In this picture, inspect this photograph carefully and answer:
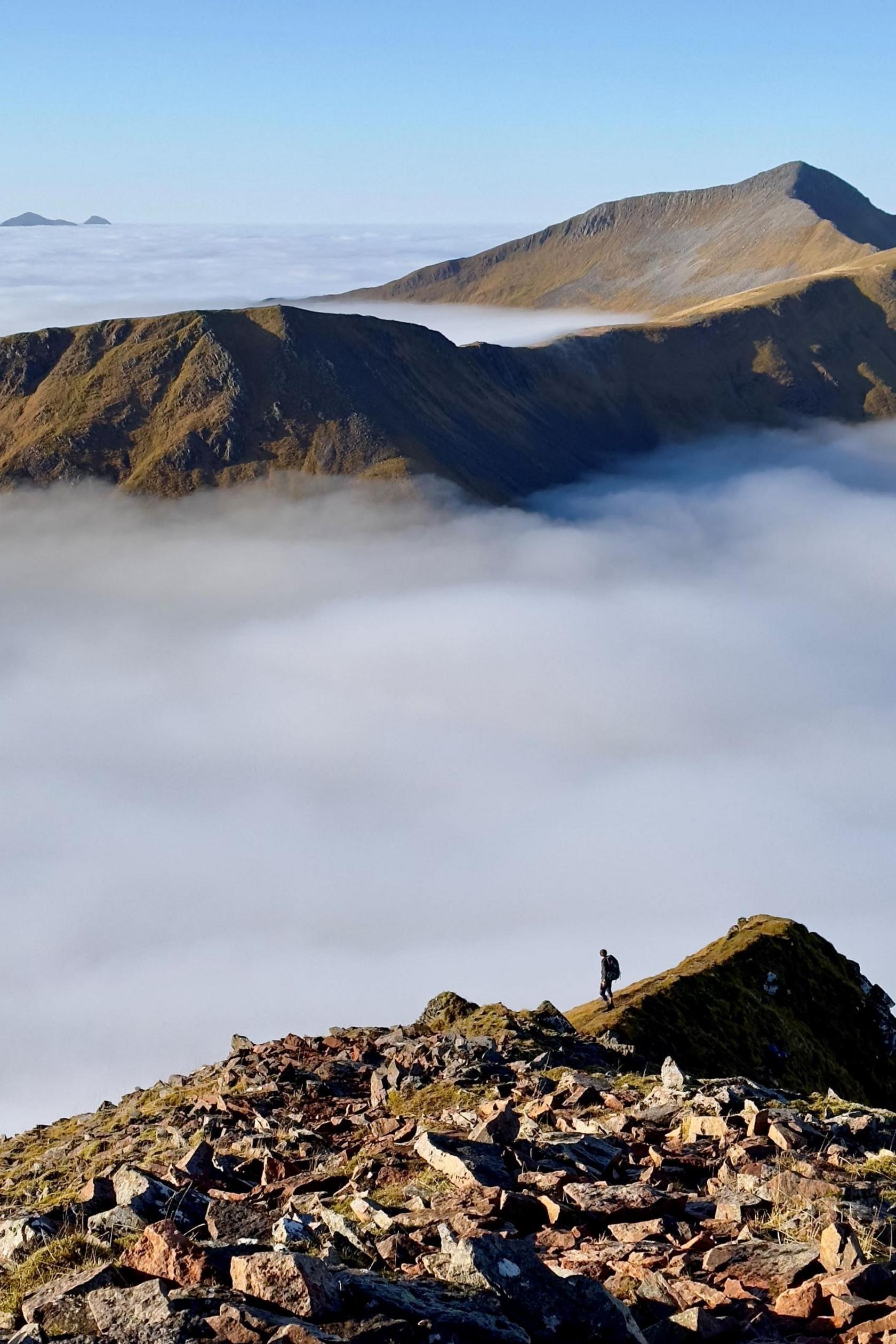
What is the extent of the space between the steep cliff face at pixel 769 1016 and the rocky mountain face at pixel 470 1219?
1526 centimetres

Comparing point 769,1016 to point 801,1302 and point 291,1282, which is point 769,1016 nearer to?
point 801,1302

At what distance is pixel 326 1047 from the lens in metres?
29.9

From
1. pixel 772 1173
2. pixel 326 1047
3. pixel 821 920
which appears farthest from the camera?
pixel 821 920

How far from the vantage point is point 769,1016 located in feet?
155

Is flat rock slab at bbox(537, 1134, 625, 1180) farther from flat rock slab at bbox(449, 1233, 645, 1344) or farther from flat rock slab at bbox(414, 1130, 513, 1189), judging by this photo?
flat rock slab at bbox(449, 1233, 645, 1344)

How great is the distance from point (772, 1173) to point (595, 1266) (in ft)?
13.4

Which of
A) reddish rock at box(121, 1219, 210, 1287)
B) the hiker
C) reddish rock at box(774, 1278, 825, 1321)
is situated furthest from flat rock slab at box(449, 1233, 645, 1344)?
the hiker

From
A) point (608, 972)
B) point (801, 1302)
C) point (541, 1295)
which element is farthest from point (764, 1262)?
point (608, 972)

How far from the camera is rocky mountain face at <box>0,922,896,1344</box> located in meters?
10.7

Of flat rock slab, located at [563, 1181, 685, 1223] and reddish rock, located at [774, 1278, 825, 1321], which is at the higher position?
reddish rock, located at [774, 1278, 825, 1321]

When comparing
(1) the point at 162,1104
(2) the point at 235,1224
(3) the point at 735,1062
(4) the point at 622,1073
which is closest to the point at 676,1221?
(2) the point at 235,1224

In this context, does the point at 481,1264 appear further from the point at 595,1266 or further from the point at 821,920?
the point at 821,920

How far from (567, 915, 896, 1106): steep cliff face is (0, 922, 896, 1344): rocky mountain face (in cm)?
1526

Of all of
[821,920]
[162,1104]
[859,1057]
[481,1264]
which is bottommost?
[821,920]
